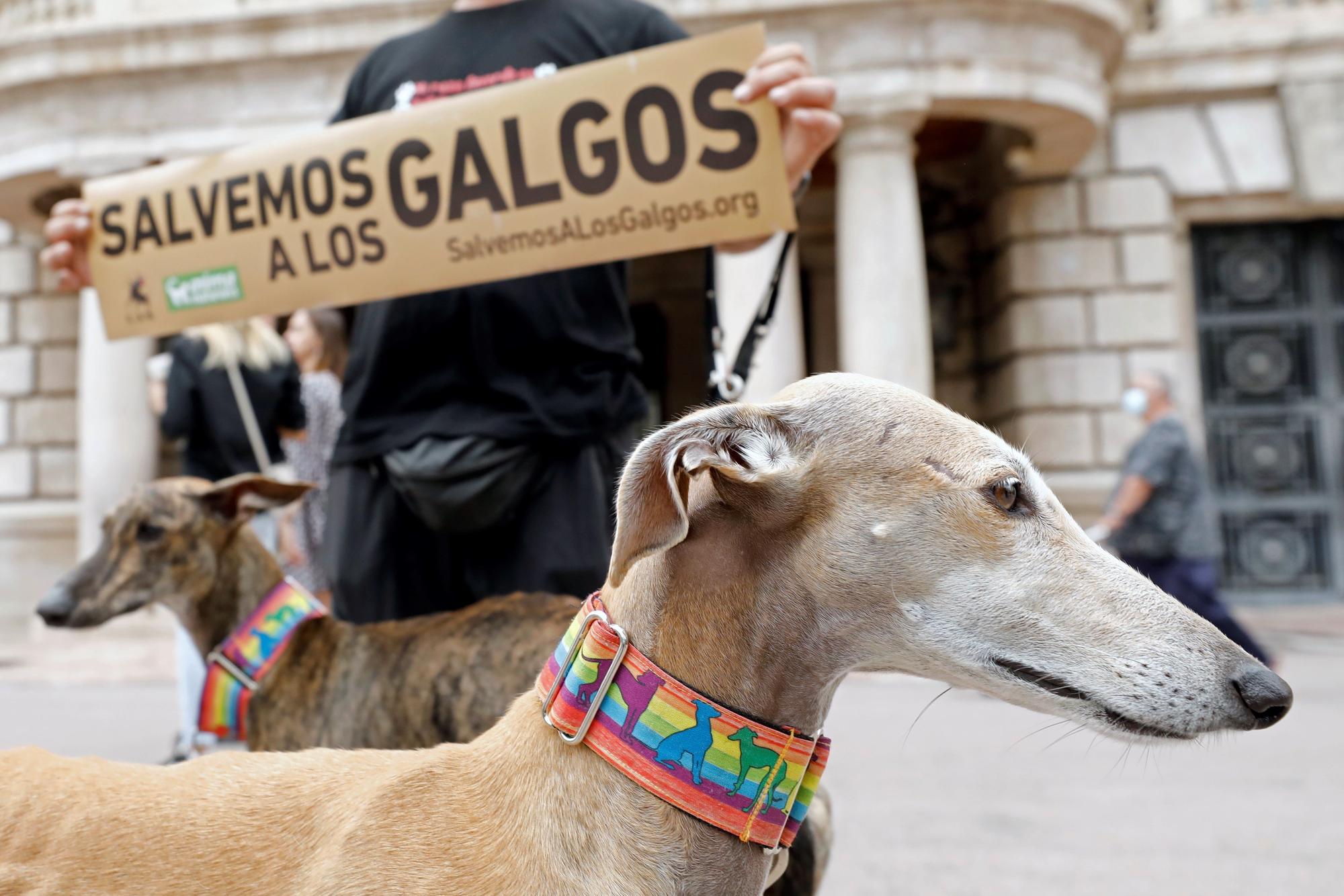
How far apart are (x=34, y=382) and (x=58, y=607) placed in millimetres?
12125

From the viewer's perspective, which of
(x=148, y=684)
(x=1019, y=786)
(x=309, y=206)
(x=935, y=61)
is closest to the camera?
(x=309, y=206)

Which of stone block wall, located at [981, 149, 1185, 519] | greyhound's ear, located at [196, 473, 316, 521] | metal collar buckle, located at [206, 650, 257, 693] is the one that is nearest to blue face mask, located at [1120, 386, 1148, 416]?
stone block wall, located at [981, 149, 1185, 519]

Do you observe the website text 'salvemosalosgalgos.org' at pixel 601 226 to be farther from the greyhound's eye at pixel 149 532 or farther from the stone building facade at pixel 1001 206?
the stone building facade at pixel 1001 206

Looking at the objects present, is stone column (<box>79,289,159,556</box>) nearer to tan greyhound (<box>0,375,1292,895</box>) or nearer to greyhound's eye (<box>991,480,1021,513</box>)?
tan greyhound (<box>0,375,1292,895</box>)

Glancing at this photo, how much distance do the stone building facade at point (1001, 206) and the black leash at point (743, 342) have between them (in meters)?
7.64

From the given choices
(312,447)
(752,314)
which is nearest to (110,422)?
(752,314)

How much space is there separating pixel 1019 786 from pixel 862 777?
667 mm

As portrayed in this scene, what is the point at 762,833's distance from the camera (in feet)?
4.81

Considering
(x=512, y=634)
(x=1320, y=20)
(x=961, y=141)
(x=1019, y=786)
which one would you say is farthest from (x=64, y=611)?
(x=1320, y=20)

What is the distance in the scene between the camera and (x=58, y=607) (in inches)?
142

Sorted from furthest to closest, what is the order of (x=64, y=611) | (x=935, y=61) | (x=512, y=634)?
(x=935, y=61) → (x=64, y=611) → (x=512, y=634)

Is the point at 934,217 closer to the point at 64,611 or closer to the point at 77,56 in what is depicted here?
the point at 77,56

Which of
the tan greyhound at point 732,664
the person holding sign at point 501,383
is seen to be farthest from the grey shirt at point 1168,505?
the tan greyhound at point 732,664

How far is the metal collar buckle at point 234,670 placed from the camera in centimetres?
304
